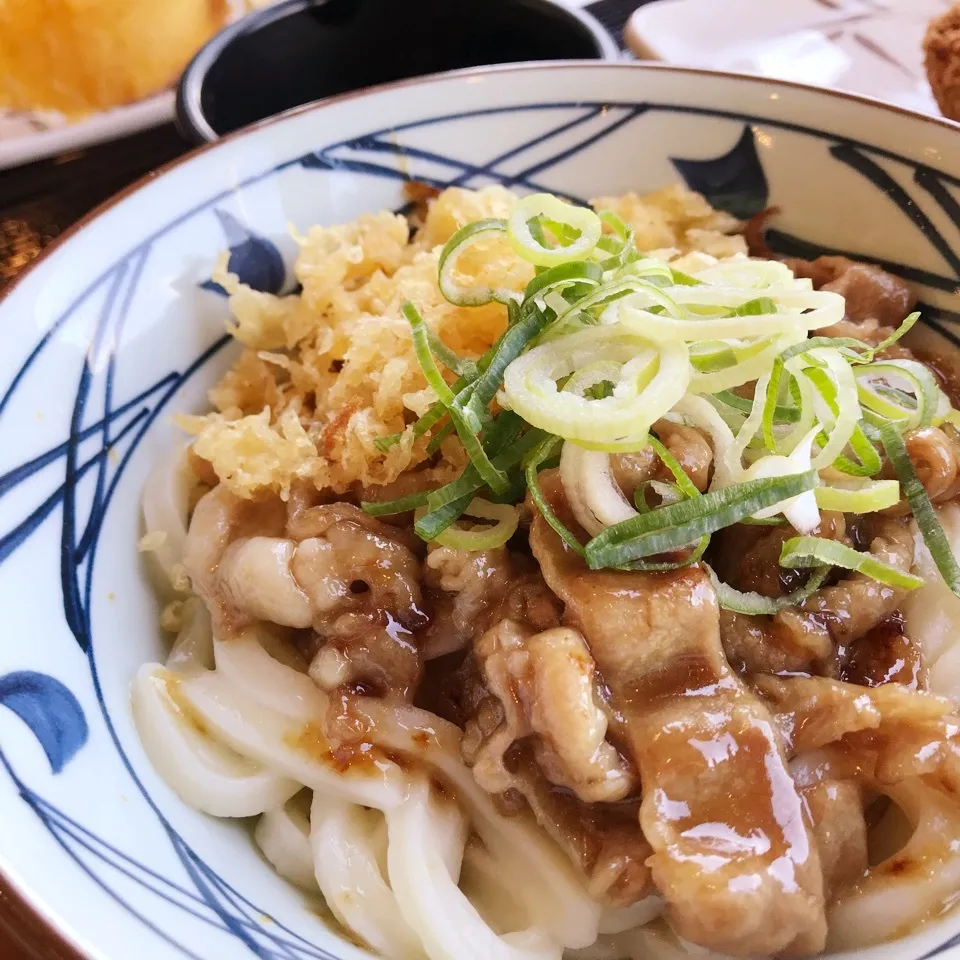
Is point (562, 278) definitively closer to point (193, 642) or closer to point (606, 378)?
point (606, 378)

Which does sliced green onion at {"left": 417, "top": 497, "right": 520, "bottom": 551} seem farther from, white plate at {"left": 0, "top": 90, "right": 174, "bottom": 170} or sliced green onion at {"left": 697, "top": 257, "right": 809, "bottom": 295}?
white plate at {"left": 0, "top": 90, "right": 174, "bottom": 170}

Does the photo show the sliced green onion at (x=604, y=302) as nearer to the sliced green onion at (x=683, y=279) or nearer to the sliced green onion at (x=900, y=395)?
the sliced green onion at (x=683, y=279)

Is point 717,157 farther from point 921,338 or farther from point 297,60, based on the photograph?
point 297,60

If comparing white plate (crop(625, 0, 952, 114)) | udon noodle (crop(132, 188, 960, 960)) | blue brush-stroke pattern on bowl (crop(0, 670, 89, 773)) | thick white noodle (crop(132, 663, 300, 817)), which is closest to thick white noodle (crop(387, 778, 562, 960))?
udon noodle (crop(132, 188, 960, 960))

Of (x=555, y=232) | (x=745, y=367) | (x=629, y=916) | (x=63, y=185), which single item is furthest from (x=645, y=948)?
(x=63, y=185)

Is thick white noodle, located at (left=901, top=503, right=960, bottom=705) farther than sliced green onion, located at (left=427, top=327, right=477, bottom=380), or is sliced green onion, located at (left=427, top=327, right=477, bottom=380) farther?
sliced green onion, located at (left=427, top=327, right=477, bottom=380)

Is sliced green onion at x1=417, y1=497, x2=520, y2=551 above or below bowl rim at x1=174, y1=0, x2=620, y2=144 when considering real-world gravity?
below

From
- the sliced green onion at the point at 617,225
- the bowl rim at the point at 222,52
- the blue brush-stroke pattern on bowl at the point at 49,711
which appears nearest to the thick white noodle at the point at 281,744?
the blue brush-stroke pattern on bowl at the point at 49,711
